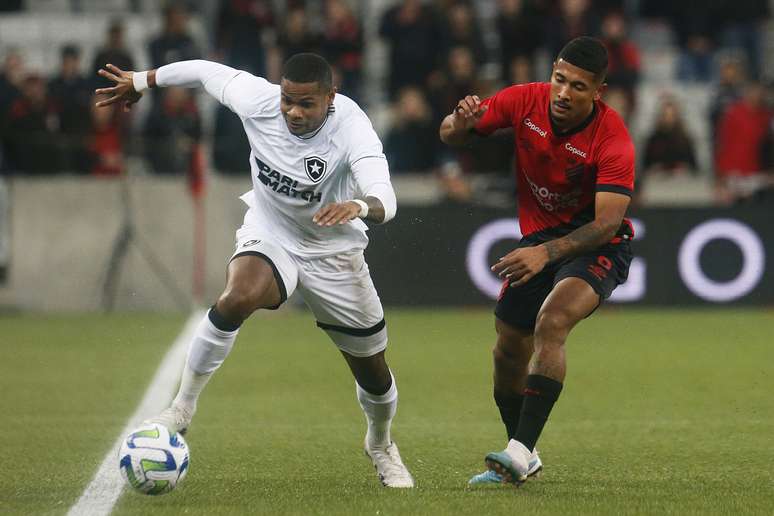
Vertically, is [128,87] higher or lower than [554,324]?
higher

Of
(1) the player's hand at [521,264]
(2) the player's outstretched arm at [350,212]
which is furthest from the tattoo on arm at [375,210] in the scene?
(1) the player's hand at [521,264]

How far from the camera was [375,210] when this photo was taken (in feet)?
20.6

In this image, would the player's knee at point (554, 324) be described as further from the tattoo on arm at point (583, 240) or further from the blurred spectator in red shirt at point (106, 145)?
the blurred spectator in red shirt at point (106, 145)

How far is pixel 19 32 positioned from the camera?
1998 centimetres

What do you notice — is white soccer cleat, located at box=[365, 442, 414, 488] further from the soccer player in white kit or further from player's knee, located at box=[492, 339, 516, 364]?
player's knee, located at box=[492, 339, 516, 364]

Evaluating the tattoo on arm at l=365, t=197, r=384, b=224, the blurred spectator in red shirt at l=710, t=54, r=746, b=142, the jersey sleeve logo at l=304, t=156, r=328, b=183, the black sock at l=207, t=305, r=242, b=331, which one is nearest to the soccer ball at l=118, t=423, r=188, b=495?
the black sock at l=207, t=305, r=242, b=331

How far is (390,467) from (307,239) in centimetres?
113

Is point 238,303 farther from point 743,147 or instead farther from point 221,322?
point 743,147

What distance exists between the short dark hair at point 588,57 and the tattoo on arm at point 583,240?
671mm

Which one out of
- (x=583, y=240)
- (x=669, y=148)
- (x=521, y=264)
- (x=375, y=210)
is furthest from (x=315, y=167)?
(x=669, y=148)

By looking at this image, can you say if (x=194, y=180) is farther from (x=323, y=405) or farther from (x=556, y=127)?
(x=556, y=127)

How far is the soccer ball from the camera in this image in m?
6.20

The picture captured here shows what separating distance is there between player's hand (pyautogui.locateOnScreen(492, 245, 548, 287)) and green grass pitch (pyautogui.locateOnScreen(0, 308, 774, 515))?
950 millimetres

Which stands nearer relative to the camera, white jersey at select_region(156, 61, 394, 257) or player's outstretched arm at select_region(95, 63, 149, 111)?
white jersey at select_region(156, 61, 394, 257)
